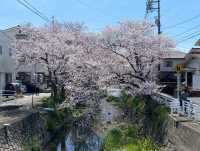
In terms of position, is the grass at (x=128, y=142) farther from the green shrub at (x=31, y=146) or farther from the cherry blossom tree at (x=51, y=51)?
the cherry blossom tree at (x=51, y=51)

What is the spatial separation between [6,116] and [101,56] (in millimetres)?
8409

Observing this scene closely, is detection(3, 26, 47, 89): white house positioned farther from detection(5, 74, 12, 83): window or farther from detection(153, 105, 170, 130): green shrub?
detection(153, 105, 170, 130): green shrub

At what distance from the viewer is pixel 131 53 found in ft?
55.6

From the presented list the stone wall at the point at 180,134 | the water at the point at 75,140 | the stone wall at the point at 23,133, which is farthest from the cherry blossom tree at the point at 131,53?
the stone wall at the point at 23,133

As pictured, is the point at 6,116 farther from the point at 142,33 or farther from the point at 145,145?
the point at 142,33

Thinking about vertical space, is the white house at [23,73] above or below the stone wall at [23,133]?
above

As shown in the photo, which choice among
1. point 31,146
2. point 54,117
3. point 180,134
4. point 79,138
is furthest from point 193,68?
point 31,146

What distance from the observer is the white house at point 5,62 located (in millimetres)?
25433

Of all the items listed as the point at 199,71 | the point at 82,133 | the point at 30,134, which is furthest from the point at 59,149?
the point at 199,71

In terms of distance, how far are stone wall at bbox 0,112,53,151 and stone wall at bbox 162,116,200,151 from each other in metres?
7.04

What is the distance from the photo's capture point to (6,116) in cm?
1398

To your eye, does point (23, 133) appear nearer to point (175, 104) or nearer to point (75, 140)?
point (75, 140)

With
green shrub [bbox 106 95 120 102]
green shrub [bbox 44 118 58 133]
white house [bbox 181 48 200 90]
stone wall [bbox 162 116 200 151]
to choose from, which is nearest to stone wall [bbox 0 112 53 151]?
green shrub [bbox 44 118 58 133]

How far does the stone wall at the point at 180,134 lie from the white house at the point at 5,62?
63.6 feet
